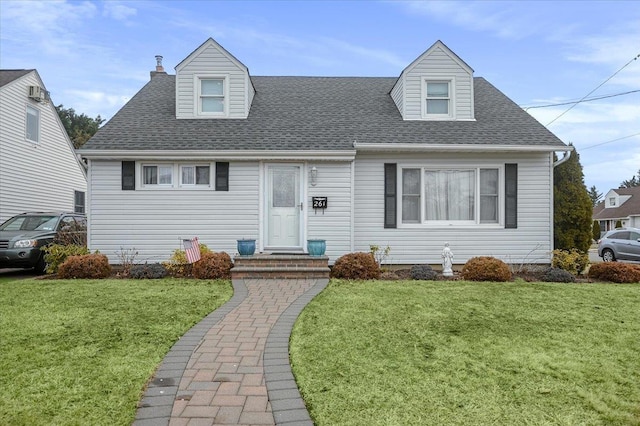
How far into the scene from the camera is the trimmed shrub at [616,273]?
888cm

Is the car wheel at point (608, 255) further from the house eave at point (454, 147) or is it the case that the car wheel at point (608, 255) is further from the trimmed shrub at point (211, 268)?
the trimmed shrub at point (211, 268)

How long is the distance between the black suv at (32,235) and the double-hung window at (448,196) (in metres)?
Answer: 9.37

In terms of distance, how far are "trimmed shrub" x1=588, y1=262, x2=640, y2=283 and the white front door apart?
7.34 meters

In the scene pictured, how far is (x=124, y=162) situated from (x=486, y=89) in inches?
462

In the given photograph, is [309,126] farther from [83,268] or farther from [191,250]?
[83,268]

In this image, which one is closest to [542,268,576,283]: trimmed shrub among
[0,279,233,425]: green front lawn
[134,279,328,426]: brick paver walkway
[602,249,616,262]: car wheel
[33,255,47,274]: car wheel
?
[134,279,328,426]: brick paver walkway

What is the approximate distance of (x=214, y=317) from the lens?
5.53 m

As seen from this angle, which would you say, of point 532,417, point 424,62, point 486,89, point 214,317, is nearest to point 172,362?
point 214,317

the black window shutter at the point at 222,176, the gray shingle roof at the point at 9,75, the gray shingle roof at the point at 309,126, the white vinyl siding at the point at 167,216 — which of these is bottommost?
the white vinyl siding at the point at 167,216

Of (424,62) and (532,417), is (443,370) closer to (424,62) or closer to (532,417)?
(532,417)

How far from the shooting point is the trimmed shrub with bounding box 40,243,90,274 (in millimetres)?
9766

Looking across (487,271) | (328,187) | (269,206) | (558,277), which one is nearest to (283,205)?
(269,206)

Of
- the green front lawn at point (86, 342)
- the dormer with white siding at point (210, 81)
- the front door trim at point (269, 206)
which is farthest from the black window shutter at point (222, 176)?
the green front lawn at point (86, 342)

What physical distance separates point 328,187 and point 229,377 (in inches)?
278
